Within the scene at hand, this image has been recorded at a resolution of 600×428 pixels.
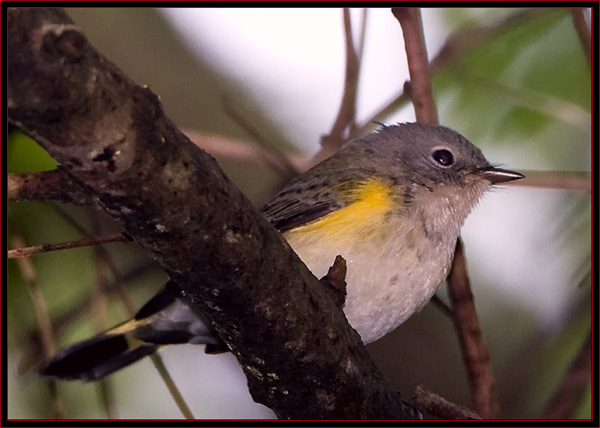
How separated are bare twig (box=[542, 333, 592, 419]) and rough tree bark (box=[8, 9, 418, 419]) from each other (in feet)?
2.78

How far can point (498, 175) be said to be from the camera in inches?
124

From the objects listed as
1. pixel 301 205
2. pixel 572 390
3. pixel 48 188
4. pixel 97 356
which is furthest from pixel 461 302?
pixel 48 188

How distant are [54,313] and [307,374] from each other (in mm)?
1835

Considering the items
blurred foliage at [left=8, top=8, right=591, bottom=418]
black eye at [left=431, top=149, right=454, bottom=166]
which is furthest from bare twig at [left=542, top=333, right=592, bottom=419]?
black eye at [left=431, top=149, right=454, bottom=166]

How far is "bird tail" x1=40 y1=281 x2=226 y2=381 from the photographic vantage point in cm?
287

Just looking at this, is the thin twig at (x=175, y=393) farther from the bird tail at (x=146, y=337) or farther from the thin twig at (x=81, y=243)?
the thin twig at (x=81, y=243)

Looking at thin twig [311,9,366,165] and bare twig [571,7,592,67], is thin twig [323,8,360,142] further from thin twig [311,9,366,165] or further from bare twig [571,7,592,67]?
bare twig [571,7,592,67]

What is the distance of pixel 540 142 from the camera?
3.55 metres

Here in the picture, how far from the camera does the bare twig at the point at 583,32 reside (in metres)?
2.88

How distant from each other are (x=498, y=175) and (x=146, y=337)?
5.24ft

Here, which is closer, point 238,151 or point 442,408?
point 442,408

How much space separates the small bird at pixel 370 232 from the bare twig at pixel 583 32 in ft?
1.77

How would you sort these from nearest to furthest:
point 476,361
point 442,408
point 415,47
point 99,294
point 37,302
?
point 442,408 < point 37,302 < point 476,361 < point 415,47 < point 99,294

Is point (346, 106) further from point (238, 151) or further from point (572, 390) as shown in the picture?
point (572, 390)
